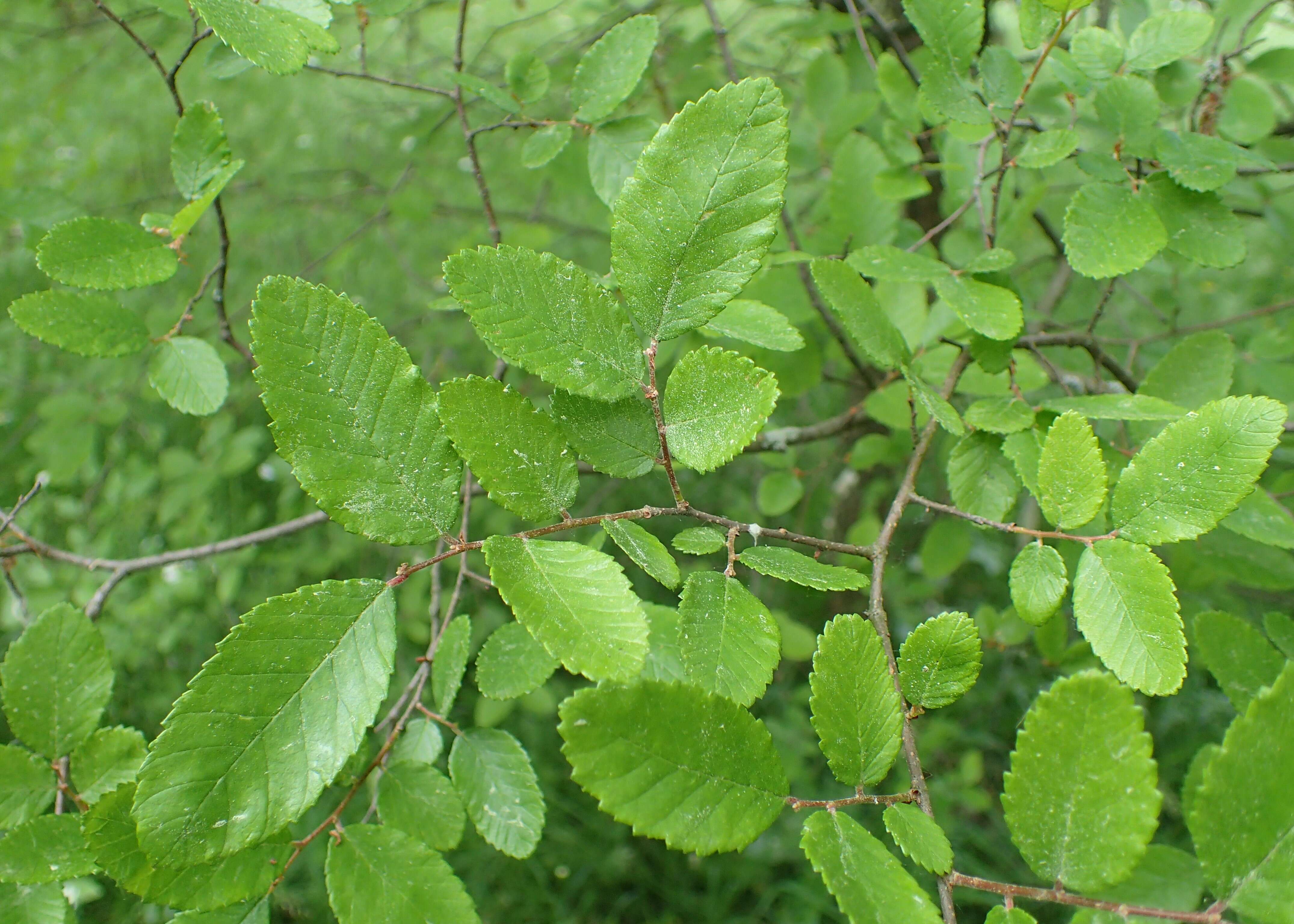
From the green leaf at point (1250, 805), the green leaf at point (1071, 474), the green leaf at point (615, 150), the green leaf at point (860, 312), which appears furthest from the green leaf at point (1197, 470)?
the green leaf at point (615, 150)

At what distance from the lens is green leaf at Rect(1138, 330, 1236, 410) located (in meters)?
0.98

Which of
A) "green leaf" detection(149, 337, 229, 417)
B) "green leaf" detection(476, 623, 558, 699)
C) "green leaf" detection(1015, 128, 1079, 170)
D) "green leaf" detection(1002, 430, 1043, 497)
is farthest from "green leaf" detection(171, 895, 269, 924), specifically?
"green leaf" detection(1015, 128, 1079, 170)

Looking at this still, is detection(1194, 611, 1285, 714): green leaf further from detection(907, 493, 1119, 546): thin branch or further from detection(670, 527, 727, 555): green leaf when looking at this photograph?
detection(670, 527, 727, 555): green leaf

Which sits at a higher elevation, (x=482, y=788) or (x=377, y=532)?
(x=377, y=532)

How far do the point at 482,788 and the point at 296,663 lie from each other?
1.09 feet

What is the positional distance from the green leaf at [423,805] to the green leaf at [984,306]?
2.28ft

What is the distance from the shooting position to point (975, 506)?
2.87ft

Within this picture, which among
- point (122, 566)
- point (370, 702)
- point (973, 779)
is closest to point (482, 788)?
point (370, 702)

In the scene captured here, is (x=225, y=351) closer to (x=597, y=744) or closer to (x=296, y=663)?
(x=296, y=663)

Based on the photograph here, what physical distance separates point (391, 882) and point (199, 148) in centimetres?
81

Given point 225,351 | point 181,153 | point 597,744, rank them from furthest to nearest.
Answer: point 225,351 < point 181,153 < point 597,744

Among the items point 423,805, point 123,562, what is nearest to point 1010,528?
point 423,805

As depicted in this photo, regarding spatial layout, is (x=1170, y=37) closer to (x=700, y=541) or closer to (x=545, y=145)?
(x=545, y=145)

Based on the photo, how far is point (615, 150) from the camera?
3.29 feet
